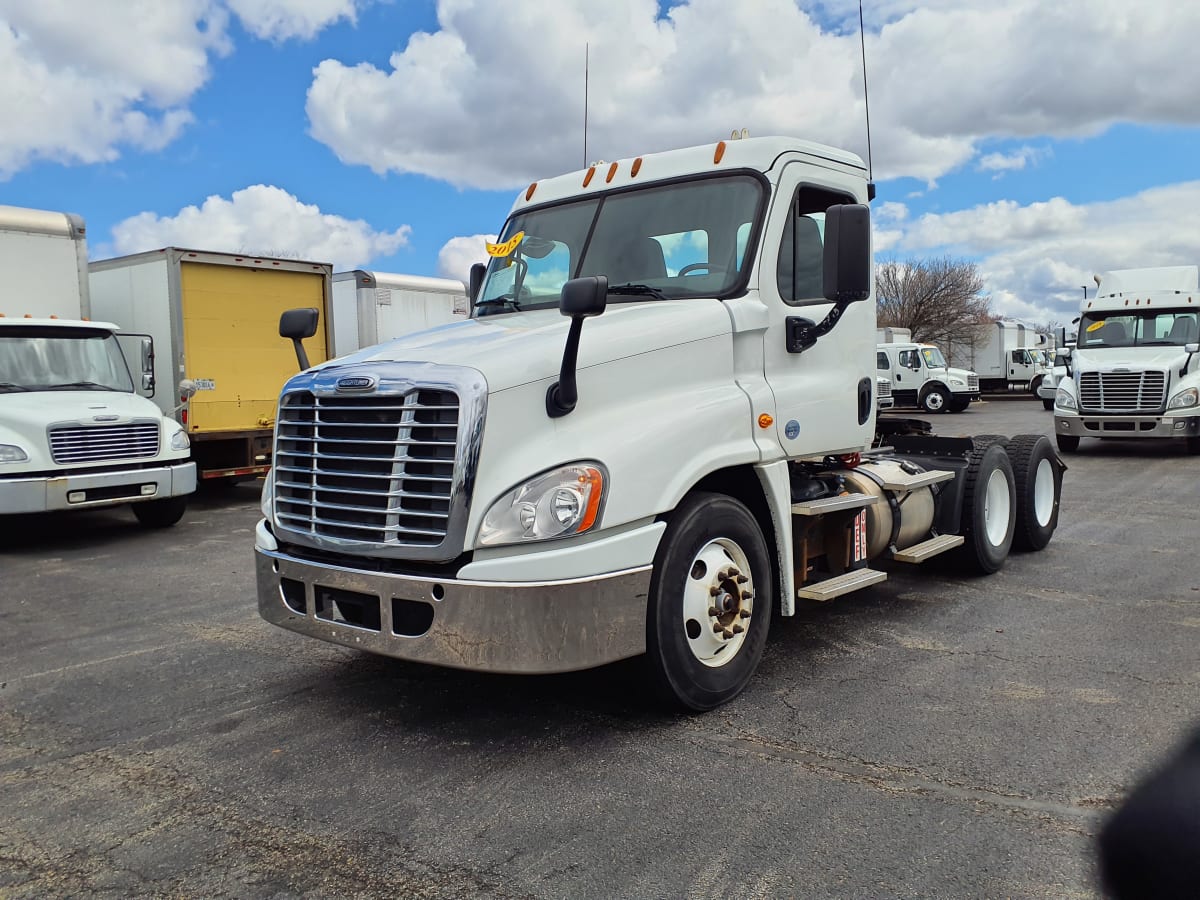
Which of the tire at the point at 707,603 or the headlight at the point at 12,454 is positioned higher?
the headlight at the point at 12,454

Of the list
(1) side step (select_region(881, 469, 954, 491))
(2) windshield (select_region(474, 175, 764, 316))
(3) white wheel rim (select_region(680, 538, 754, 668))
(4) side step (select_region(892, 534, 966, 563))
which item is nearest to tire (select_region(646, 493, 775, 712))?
(3) white wheel rim (select_region(680, 538, 754, 668))

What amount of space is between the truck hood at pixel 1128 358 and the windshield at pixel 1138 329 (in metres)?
0.17

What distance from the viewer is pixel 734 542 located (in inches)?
176

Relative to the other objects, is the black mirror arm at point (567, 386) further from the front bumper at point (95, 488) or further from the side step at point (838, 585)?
the front bumper at point (95, 488)

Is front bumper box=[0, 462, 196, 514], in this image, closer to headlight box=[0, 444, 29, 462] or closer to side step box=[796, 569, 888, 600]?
headlight box=[0, 444, 29, 462]

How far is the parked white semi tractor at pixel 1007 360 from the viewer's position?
132 feet

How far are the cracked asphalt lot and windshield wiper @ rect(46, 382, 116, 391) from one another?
4.43m

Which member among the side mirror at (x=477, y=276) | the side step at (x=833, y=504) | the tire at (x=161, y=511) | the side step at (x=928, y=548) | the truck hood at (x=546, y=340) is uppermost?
the side mirror at (x=477, y=276)

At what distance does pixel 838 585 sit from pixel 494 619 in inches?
86.7

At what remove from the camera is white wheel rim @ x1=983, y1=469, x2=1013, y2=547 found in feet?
24.2

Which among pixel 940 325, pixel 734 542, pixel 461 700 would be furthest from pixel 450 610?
pixel 940 325

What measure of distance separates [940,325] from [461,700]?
66.8 m

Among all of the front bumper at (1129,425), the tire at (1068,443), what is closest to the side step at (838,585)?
the front bumper at (1129,425)

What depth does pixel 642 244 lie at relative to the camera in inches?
201
